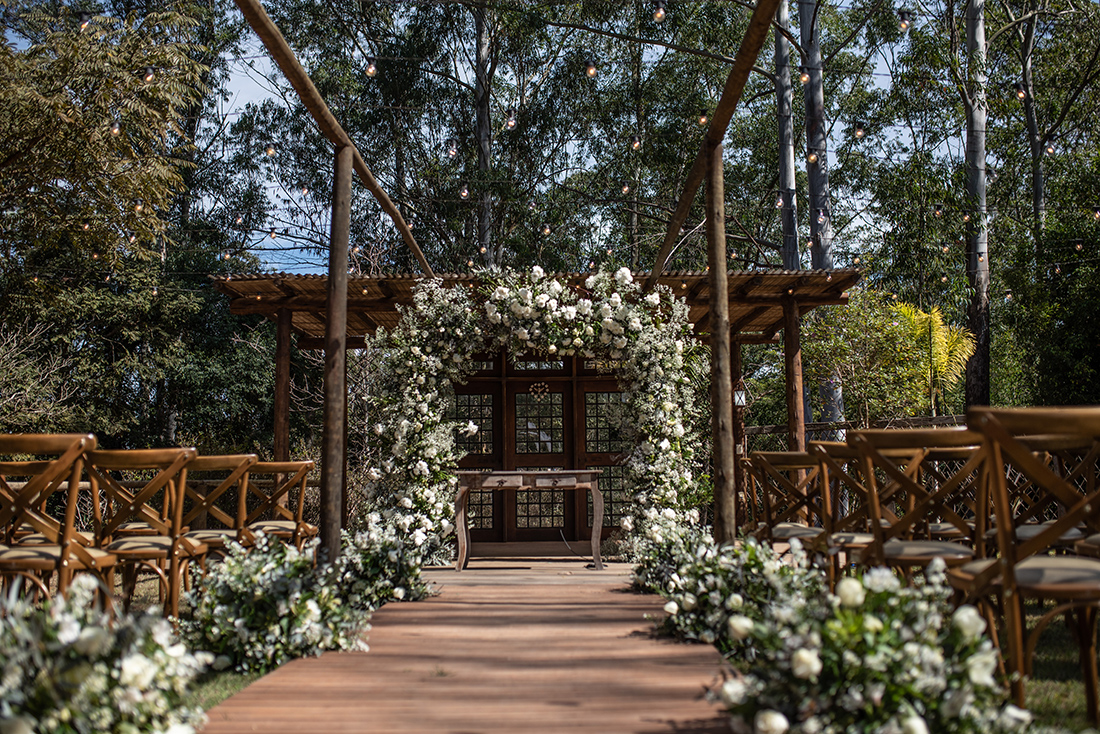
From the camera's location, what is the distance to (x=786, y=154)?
48.3ft

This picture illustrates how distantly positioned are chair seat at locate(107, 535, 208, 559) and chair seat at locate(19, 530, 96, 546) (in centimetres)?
10

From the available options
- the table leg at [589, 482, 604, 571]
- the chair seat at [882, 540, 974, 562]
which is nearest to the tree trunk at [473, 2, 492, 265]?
the table leg at [589, 482, 604, 571]

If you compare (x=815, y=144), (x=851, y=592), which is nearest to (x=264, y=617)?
(x=851, y=592)

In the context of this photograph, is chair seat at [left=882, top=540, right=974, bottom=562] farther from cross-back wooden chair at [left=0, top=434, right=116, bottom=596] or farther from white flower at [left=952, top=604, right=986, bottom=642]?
cross-back wooden chair at [left=0, top=434, right=116, bottom=596]

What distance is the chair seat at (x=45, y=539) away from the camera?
3.72 metres

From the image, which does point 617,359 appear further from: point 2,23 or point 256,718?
point 2,23

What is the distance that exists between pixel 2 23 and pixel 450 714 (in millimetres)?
17041

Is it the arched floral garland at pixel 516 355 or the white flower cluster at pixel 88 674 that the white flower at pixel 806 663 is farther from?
the arched floral garland at pixel 516 355

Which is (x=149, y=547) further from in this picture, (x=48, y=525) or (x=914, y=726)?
(x=914, y=726)

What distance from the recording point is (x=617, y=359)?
23.9 ft

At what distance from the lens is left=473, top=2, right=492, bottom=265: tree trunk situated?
57.5 ft

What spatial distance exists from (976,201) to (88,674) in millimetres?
14616

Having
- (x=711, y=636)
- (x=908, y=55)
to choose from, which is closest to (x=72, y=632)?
(x=711, y=636)

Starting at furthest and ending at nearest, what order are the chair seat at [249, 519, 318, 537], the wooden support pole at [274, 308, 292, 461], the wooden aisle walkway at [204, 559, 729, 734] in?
the wooden support pole at [274, 308, 292, 461], the chair seat at [249, 519, 318, 537], the wooden aisle walkway at [204, 559, 729, 734]
